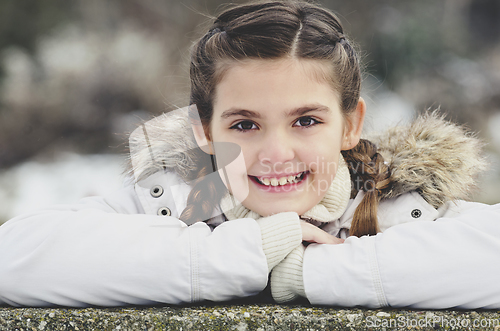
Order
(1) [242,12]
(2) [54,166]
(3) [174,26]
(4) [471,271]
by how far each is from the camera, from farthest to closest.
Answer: (3) [174,26], (2) [54,166], (1) [242,12], (4) [471,271]

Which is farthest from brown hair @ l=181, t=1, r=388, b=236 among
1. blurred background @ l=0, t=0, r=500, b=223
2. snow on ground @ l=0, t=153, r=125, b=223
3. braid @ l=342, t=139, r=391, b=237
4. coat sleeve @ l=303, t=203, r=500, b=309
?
blurred background @ l=0, t=0, r=500, b=223

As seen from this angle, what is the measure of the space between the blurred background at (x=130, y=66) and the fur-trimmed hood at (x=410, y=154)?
244cm

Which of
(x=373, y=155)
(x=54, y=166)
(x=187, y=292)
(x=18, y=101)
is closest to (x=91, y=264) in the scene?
(x=187, y=292)

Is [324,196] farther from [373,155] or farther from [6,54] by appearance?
[6,54]

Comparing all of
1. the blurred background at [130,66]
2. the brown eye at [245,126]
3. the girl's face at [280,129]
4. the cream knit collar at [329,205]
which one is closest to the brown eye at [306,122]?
the girl's face at [280,129]

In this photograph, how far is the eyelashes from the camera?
52.8 inches

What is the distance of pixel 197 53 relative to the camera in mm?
1587

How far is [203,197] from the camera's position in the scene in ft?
4.97

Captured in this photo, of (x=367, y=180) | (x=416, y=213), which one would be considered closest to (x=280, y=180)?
(x=367, y=180)

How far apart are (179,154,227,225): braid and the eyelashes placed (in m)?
0.25

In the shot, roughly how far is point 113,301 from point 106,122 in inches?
135

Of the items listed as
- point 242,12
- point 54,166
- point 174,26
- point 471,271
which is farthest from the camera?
point 174,26

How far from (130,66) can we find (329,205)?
136 inches

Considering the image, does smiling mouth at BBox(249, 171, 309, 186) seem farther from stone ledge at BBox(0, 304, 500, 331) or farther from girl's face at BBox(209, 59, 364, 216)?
stone ledge at BBox(0, 304, 500, 331)
